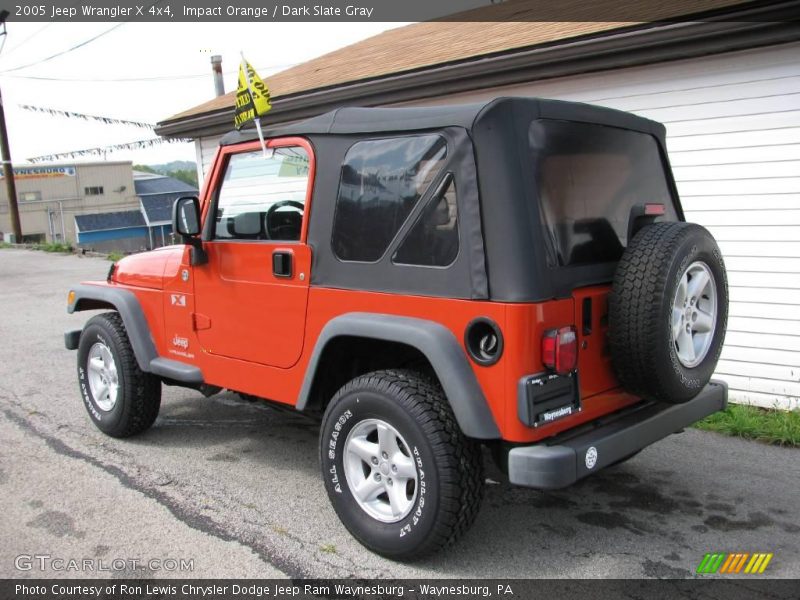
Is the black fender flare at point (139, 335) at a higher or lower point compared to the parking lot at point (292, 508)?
higher

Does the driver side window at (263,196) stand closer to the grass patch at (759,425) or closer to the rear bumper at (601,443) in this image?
the rear bumper at (601,443)

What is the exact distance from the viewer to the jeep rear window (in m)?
3.14

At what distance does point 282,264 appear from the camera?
3.77 metres

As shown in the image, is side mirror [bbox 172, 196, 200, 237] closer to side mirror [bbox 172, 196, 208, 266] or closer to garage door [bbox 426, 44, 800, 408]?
side mirror [bbox 172, 196, 208, 266]

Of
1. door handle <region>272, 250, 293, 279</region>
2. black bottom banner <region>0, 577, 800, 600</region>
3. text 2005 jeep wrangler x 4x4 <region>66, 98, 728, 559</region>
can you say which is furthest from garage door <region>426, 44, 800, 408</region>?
door handle <region>272, 250, 293, 279</region>

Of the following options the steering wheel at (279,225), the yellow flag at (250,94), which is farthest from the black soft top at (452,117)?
the steering wheel at (279,225)

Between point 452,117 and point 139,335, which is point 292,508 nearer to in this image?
point 139,335

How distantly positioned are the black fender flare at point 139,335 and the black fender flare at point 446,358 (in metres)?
1.56

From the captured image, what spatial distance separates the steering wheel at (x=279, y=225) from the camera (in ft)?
12.5

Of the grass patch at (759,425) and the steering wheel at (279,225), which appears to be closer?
the steering wheel at (279,225)

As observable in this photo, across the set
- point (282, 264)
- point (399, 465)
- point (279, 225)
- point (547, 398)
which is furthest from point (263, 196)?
point (547, 398)

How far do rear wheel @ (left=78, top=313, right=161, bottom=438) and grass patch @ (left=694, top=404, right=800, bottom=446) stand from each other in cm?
391

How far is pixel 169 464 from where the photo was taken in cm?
456

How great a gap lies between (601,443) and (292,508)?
5.85 ft
